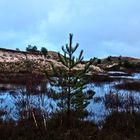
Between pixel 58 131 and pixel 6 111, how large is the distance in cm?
506

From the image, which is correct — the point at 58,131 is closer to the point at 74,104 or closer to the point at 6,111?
the point at 74,104

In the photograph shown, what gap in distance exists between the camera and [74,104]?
439 inches

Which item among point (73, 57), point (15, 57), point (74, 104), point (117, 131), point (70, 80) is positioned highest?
point (15, 57)

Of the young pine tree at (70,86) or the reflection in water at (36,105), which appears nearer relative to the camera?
the young pine tree at (70,86)

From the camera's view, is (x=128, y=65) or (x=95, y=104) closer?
(x=95, y=104)

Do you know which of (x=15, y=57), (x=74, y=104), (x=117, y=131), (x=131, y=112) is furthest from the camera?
(x=15, y=57)

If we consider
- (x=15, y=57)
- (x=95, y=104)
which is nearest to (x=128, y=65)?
(x=15, y=57)

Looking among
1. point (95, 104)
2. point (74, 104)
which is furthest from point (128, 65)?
point (74, 104)

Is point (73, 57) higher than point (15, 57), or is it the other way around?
point (15, 57)

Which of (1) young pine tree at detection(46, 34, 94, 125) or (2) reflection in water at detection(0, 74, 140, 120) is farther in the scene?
(2) reflection in water at detection(0, 74, 140, 120)

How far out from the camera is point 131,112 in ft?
41.7

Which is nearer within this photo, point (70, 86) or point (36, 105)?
point (70, 86)

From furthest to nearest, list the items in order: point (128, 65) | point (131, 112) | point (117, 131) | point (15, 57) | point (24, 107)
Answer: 1. point (128, 65)
2. point (15, 57)
3. point (24, 107)
4. point (131, 112)
5. point (117, 131)

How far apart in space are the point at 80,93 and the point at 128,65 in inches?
3043
